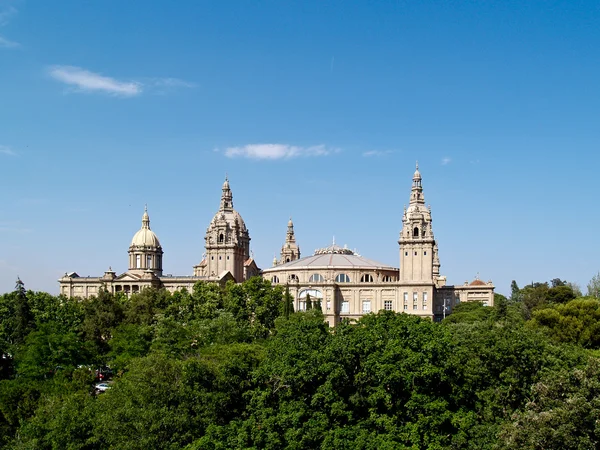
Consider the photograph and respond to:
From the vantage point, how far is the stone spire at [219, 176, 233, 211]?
123 metres

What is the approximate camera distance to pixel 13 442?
42.6 m

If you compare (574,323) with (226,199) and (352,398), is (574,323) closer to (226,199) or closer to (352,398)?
(352,398)

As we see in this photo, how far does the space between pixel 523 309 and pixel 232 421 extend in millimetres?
81404

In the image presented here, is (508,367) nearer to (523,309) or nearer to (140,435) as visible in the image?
(140,435)

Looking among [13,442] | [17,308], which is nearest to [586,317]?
[13,442]

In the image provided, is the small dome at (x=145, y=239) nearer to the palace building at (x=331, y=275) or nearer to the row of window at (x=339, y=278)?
the palace building at (x=331, y=275)

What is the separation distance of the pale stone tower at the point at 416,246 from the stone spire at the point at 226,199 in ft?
101

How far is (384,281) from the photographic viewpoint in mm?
119750

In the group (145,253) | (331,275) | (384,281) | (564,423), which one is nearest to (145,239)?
(145,253)

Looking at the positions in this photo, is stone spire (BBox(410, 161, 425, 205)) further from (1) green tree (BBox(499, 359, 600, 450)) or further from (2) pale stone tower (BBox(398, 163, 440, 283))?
(1) green tree (BBox(499, 359, 600, 450))

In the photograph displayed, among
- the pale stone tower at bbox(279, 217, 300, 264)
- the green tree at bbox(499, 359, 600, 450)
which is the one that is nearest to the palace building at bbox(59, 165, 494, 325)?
the pale stone tower at bbox(279, 217, 300, 264)

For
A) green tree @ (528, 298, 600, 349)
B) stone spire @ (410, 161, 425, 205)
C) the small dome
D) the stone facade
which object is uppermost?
stone spire @ (410, 161, 425, 205)

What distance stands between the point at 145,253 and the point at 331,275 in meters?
30.9

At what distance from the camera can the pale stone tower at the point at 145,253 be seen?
119 metres
